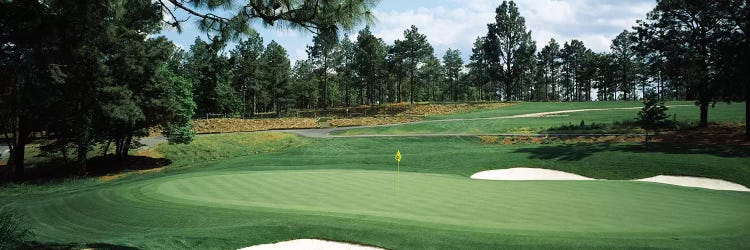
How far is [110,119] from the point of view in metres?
28.4

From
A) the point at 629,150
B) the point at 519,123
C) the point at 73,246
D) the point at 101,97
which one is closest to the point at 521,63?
the point at 519,123

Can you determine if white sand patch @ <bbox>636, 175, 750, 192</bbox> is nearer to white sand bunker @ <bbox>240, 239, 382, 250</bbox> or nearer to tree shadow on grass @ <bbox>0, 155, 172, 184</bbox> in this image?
white sand bunker @ <bbox>240, 239, 382, 250</bbox>

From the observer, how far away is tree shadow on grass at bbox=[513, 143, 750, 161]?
24.2m

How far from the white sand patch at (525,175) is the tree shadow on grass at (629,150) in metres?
2.75

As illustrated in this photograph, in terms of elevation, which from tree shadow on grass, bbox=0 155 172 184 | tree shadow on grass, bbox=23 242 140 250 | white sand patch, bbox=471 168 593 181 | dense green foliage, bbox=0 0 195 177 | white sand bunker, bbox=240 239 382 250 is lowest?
tree shadow on grass, bbox=0 155 172 184

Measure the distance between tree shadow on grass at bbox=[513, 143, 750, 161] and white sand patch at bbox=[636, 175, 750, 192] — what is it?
4.70m

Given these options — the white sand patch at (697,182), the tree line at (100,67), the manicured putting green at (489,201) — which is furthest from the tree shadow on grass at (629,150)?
the tree line at (100,67)

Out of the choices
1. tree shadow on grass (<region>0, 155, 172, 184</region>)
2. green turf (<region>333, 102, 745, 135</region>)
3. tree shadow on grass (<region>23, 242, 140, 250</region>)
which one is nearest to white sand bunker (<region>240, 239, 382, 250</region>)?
tree shadow on grass (<region>23, 242, 140, 250</region>)

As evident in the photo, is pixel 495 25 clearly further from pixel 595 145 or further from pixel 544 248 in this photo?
pixel 544 248

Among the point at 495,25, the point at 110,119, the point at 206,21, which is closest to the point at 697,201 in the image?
the point at 206,21

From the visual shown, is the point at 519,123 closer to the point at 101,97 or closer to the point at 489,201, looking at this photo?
the point at 489,201

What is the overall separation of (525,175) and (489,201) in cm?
1064

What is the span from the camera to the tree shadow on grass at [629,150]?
24188 mm

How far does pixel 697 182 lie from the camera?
19.7 meters
